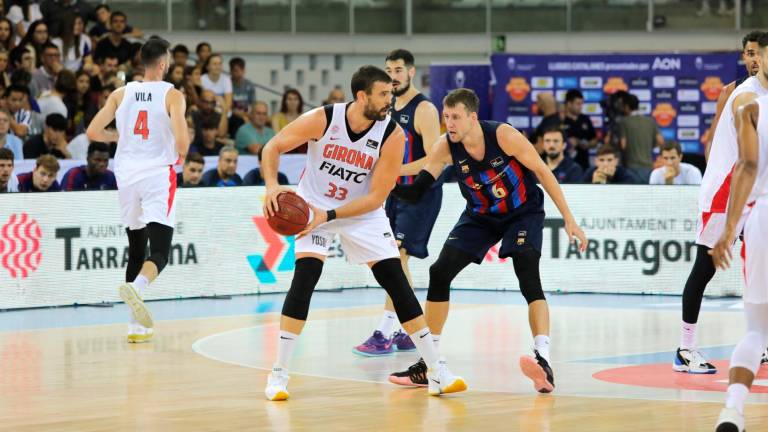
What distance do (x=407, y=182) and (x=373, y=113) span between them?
2245 mm

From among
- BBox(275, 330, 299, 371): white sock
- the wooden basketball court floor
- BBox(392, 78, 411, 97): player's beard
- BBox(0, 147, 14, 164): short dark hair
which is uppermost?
BBox(392, 78, 411, 97): player's beard

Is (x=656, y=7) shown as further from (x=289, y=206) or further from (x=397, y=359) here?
(x=289, y=206)

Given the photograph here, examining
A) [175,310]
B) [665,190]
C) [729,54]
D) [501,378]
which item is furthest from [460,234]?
[729,54]

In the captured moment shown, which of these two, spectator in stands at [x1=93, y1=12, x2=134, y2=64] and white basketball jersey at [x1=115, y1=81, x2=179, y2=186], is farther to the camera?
spectator in stands at [x1=93, y1=12, x2=134, y2=64]

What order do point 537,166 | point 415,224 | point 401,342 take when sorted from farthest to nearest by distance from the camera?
point 401,342 → point 415,224 → point 537,166

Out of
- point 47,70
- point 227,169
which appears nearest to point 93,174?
point 227,169

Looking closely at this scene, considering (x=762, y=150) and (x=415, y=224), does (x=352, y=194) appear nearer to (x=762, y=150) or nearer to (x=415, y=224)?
(x=415, y=224)

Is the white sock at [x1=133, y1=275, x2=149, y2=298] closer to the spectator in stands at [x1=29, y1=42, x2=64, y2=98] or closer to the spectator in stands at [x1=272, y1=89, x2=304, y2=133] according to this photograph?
the spectator in stands at [x1=29, y1=42, x2=64, y2=98]

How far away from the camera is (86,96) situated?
1809 cm

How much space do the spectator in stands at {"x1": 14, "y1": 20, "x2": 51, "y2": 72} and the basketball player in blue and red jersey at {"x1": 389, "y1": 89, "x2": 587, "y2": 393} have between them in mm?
10641

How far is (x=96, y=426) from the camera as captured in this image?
796cm

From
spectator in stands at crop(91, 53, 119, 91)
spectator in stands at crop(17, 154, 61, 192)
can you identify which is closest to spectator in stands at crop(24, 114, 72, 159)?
spectator in stands at crop(91, 53, 119, 91)

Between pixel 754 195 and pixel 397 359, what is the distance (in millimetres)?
4098

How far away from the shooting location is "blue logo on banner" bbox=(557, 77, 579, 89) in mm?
20672
